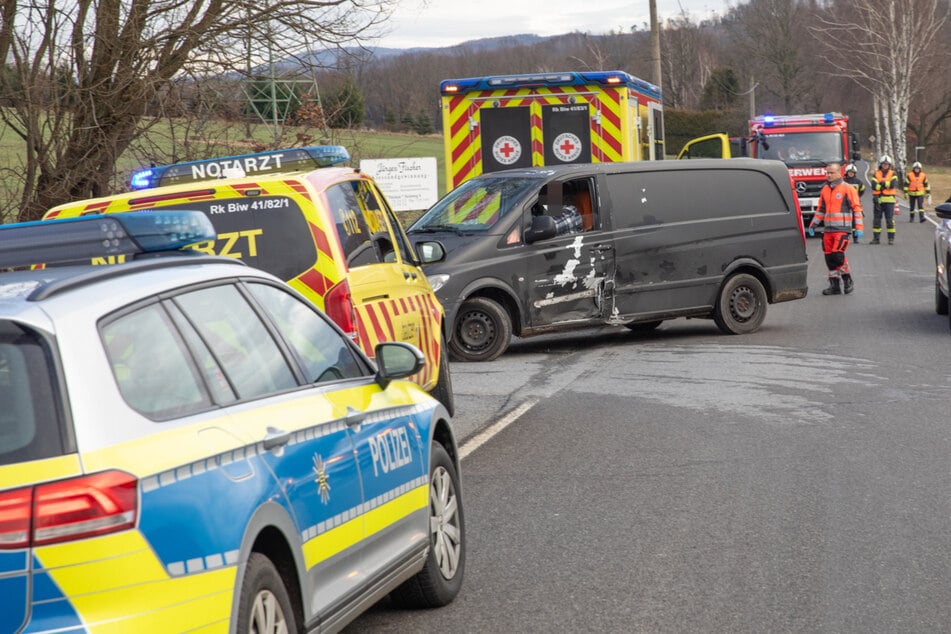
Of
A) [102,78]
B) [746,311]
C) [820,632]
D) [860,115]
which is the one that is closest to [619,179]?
[746,311]

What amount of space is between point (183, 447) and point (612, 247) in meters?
11.6

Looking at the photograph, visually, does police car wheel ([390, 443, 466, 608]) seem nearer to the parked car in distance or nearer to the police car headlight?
the police car headlight

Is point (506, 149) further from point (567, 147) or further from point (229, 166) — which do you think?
point (229, 166)

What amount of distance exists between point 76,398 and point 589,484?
5.08 meters

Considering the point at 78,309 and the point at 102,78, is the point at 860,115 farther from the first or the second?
the point at 78,309

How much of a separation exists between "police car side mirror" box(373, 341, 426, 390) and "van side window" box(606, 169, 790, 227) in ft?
32.3

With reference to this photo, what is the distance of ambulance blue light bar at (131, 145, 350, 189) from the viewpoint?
9164 millimetres

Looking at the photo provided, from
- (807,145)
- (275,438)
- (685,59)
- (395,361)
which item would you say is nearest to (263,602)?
(275,438)

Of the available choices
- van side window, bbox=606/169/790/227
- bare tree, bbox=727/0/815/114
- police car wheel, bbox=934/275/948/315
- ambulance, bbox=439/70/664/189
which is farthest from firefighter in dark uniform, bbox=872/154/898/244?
bare tree, bbox=727/0/815/114

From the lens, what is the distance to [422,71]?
71312 millimetres

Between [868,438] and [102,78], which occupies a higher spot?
[102,78]

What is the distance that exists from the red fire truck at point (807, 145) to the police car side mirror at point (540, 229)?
19775mm

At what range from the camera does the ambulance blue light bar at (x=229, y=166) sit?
916 cm

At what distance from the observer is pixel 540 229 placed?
14.4 meters
